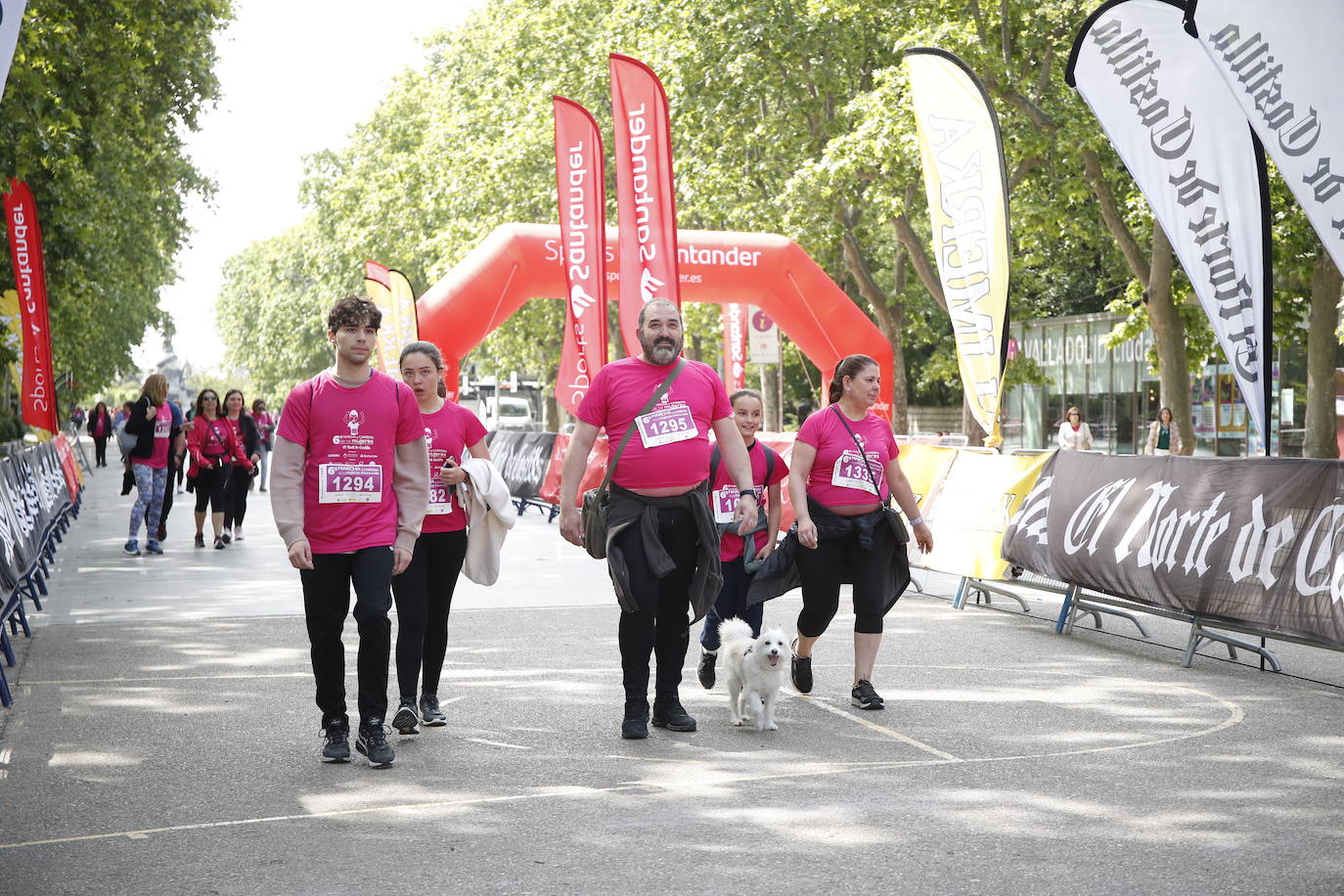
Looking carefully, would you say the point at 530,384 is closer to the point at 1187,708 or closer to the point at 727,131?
the point at 727,131

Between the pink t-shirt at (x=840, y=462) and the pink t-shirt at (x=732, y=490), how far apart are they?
0.23 metres

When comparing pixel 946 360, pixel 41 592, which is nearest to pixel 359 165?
pixel 946 360

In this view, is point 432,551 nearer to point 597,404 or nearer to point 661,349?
point 597,404

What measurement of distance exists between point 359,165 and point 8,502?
4868cm

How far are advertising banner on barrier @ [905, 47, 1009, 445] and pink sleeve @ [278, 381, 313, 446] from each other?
7.99 m

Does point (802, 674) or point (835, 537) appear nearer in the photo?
Answer: point (835, 537)

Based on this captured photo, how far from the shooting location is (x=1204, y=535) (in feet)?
30.5

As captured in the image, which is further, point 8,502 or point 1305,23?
point 8,502

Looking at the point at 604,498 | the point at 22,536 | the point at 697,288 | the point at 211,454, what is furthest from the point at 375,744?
the point at 697,288

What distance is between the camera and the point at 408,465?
6.54 metres

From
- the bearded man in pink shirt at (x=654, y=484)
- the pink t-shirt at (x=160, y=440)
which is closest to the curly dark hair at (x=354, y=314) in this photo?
the bearded man in pink shirt at (x=654, y=484)

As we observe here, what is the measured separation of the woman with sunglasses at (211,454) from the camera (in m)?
17.0

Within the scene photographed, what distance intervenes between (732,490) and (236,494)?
35.6 ft

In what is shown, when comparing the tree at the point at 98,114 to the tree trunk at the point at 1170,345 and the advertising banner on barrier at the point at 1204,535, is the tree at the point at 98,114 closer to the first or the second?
the advertising banner on barrier at the point at 1204,535
